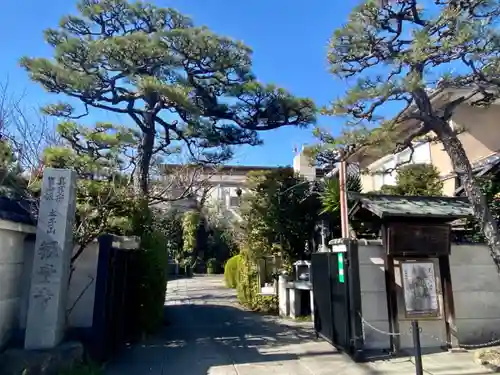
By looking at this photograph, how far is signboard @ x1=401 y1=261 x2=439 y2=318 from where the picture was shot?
6969mm

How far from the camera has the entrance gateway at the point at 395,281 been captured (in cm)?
688

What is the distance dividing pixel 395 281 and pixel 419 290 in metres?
0.41

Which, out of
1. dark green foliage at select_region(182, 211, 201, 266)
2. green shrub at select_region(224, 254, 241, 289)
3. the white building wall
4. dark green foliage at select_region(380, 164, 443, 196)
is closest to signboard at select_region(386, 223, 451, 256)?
dark green foliage at select_region(380, 164, 443, 196)

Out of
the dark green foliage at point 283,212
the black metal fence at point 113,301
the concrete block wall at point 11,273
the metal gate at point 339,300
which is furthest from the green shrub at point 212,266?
the concrete block wall at point 11,273

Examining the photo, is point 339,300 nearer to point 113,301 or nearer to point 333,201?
point 333,201

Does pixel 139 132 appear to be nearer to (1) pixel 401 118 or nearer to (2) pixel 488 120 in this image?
(1) pixel 401 118

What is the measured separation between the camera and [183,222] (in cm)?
2925

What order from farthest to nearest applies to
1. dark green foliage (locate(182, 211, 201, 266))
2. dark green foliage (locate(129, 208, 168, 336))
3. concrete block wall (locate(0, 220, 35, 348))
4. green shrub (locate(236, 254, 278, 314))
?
dark green foliage (locate(182, 211, 201, 266)), green shrub (locate(236, 254, 278, 314)), dark green foliage (locate(129, 208, 168, 336)), concrete block wall (locate(0, 220, 35, 348))

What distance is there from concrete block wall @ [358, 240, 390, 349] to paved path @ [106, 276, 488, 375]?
1.75ft

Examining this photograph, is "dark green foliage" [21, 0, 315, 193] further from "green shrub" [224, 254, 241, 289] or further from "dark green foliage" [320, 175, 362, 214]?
"green shrub" [224, 254, 241, 289]

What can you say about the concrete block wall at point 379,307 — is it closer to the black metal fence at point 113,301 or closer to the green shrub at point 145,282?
the green shrub at point 145,282

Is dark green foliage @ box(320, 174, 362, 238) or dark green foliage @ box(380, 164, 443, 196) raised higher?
dark green foliage @ box(380, 164, 443, 196)

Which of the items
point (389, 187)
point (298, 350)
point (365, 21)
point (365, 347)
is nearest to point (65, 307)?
point (298, 350)

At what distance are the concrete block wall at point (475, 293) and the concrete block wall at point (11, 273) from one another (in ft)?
24.1
